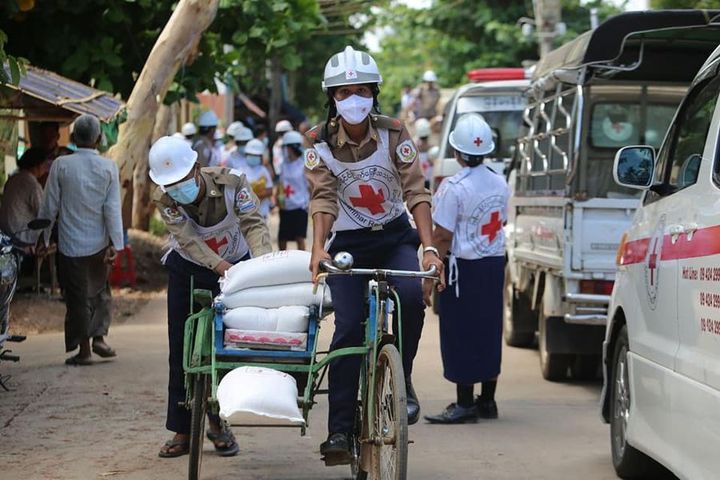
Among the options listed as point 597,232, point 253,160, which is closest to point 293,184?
point 253,160

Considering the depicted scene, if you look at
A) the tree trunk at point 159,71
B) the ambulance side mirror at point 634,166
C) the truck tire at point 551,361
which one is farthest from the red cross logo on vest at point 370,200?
the tree trunk at point 159,71

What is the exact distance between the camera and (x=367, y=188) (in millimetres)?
6195

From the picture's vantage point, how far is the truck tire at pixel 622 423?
21.6ft

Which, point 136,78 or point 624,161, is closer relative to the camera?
point 624,161

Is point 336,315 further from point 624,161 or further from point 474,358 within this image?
point 474,358

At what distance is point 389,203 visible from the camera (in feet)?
20.5

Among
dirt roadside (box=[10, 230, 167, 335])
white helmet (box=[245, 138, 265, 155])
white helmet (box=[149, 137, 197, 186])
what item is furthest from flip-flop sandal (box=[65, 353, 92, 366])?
white helmet (box=[245, 138, 265, 155])

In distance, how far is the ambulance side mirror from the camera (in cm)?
657

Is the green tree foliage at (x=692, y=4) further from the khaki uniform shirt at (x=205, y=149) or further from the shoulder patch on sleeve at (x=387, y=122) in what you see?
the shoulder patch on sleeve at (x=387, y=122)

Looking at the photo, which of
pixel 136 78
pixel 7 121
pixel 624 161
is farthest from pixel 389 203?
pixel 136 78

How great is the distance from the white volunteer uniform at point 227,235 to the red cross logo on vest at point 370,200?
656 mm

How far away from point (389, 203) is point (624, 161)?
1224mm

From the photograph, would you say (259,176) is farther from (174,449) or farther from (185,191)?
(185,191)

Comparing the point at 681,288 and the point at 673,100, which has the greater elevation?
the point at 673,100
